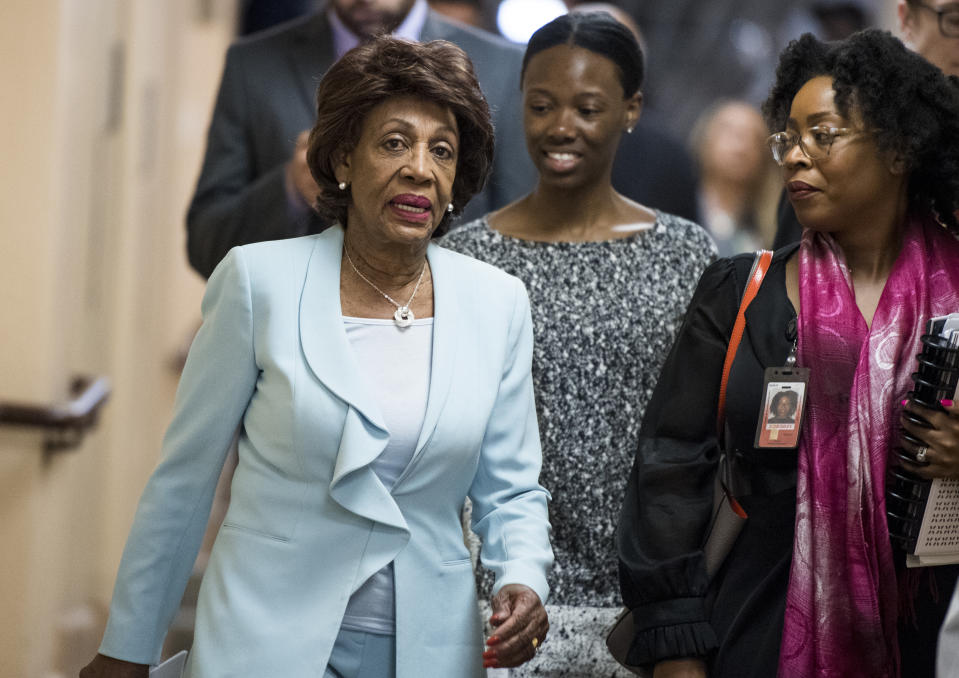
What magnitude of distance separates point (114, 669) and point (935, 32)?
257cm

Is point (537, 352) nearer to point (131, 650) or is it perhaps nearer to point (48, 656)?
point (131, 650)

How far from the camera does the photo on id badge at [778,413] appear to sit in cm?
225

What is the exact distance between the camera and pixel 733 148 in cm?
590

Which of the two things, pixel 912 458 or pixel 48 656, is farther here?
pixel 48 656

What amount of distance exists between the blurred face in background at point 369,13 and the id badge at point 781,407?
211cm

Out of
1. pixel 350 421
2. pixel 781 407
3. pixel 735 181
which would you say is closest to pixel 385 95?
pixel 350 421

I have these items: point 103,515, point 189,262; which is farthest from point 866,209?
point 103,515

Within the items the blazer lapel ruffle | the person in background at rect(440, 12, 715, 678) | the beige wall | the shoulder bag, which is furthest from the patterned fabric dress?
the beige wall

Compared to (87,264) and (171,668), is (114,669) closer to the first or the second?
(171,668)

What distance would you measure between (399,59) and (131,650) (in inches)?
45.0

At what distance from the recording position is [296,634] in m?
2.06

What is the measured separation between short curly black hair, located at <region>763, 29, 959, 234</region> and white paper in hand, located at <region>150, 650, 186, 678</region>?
1580 millimetres

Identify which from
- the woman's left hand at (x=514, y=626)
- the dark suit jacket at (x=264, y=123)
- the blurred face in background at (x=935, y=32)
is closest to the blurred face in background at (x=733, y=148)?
the blurred face in background at (x=935, y=32)

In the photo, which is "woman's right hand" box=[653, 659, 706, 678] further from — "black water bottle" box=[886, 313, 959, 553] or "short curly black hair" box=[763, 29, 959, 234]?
"short curly black hair" box=[763, 29, 959, 234]
